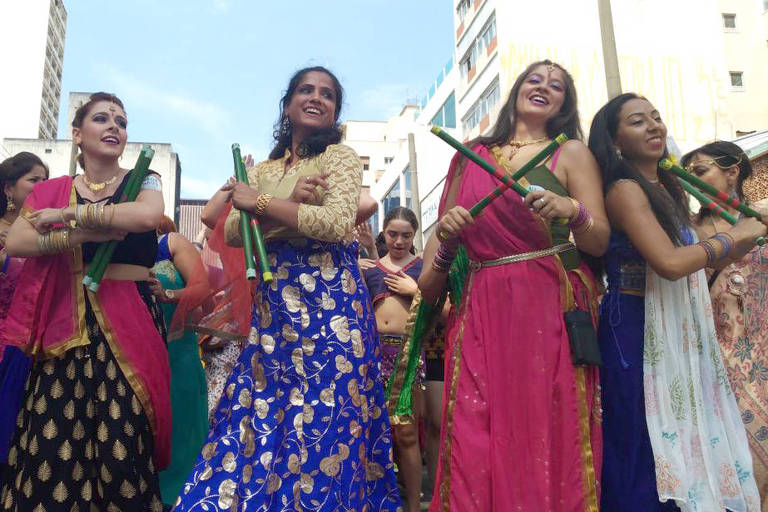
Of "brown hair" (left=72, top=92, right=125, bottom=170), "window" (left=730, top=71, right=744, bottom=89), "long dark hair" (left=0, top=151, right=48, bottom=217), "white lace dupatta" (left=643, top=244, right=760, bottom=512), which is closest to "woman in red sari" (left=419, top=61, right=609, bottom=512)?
"white lace dupatta" (left=643, top=244, right=760, bottom=512)

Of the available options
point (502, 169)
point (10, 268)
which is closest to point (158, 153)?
point (10, 268)

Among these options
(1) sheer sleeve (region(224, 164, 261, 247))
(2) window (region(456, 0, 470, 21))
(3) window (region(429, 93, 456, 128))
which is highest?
(2) window (region(456, 0, 470, 21))

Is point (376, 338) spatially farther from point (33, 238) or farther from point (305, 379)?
point (33, 238)

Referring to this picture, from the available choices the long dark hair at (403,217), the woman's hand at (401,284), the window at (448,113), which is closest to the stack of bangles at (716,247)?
the woman's hand at (401,284)

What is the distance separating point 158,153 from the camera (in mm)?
26031

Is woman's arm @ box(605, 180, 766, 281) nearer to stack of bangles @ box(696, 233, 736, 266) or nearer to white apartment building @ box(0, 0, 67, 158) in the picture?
stack of bangles @ box(696, 233, 736, 266)

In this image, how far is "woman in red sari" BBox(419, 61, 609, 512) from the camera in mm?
2260

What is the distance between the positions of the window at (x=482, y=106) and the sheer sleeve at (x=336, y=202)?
2285 centimetres

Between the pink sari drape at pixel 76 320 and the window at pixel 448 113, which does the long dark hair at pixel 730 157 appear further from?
the window at pixel 448 113

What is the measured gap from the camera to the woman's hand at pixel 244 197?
2.67 meters

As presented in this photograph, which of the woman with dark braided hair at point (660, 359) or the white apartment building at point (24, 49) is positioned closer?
the woman with dark braided hair at point (660, 359)

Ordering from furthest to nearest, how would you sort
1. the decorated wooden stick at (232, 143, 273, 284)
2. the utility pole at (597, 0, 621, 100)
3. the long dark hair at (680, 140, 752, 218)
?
the utility pole at (597, 0, 621, 100) → the long dark hair at (680, 140, 752, 218) → the decorated wooden stick at (232, 143, 273, 284)

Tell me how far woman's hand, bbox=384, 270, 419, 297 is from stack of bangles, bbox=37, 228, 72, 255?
2.47m

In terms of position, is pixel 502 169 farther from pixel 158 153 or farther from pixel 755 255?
pixel 158 153
